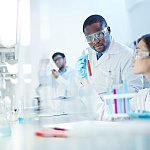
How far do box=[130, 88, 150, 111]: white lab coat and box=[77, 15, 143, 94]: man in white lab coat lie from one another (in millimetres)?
248

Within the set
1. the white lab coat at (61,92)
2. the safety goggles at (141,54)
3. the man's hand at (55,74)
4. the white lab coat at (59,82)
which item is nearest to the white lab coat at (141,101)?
the safety goggles at (141,54)

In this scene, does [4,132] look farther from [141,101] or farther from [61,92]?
[61,92]

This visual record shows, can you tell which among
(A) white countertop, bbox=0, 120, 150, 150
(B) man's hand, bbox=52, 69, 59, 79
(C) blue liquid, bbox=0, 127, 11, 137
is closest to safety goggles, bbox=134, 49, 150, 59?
(A) white countertop, bbox=0, 120, 150, 150

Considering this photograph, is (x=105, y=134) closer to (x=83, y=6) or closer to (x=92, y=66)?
(x=92, y=66)

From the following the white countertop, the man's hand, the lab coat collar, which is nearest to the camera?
the white countertop

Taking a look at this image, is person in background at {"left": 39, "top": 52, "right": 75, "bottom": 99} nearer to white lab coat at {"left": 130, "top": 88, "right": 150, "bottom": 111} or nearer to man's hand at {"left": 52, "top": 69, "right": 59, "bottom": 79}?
man's hand at {"left": 52, "top": 69, "right": 59, "bottom": 79}

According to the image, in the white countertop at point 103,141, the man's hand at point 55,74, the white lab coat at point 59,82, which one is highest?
the man's hand at point 55,74

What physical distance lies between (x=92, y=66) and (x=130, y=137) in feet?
3.54

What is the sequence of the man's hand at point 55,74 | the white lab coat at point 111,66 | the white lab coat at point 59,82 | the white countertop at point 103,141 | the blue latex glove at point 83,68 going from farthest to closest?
the man's hand at point 55,74, the white lab coat at point 59,82, the blue latex glove at point 83,68, the white lab coat at point 111,66, the white countertop at point 103,141

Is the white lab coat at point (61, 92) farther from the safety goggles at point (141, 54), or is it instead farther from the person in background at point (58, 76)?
the safety goggles at point (141, 54)

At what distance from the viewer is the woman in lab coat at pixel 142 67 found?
101cm

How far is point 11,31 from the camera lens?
253 centimetres

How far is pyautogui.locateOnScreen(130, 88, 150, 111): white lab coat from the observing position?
1018 mm

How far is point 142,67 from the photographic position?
3.38 ft
